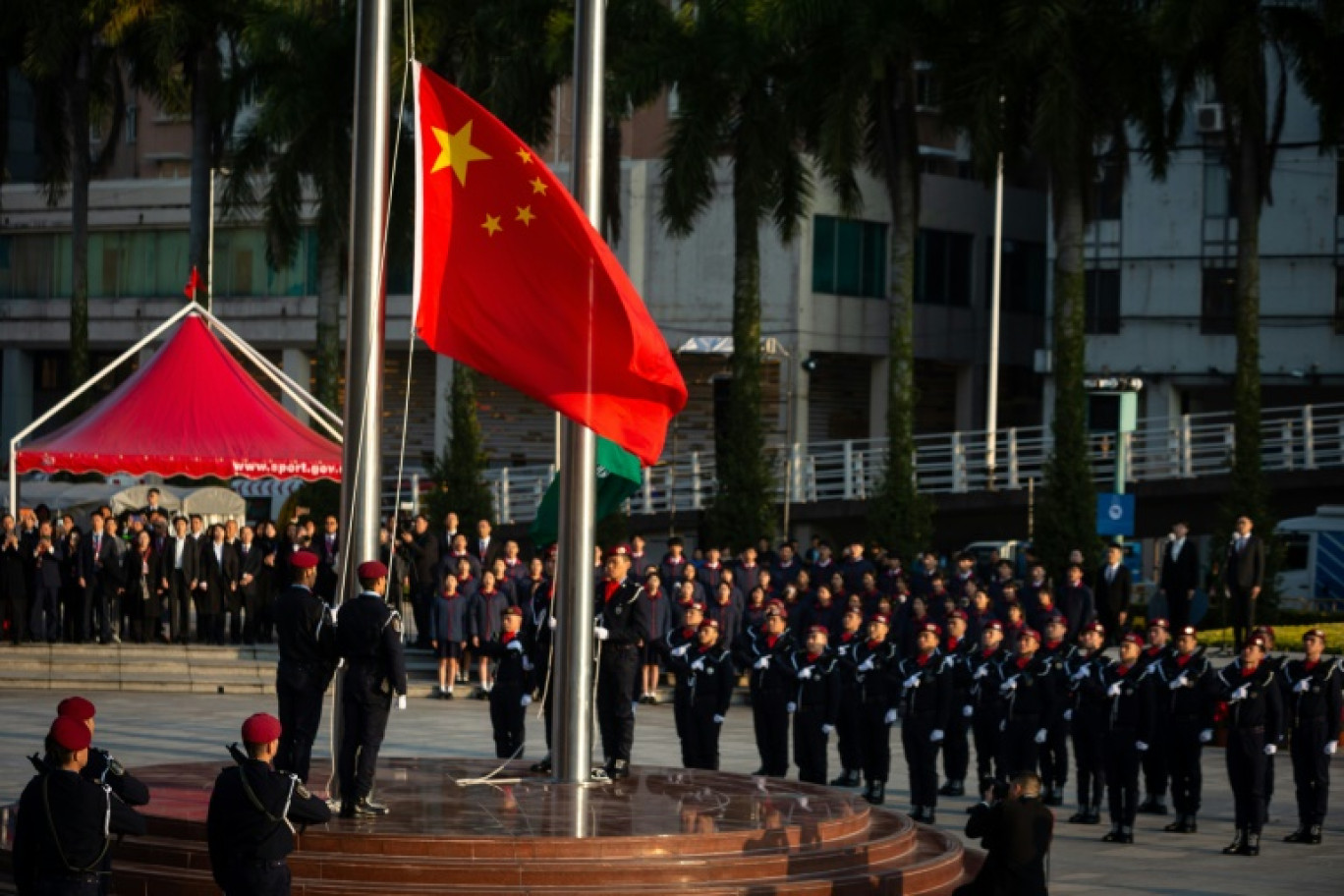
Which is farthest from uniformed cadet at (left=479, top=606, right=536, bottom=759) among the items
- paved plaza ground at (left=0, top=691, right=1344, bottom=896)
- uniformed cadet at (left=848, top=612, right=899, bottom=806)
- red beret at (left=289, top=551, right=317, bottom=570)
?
red beret at (left=289, top=551, right=317, bottom=570)

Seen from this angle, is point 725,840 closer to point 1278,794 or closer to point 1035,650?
point 1035,650

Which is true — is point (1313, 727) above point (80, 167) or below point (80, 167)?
below

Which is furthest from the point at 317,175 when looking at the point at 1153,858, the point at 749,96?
the point at 1153,858

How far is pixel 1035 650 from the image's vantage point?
22391mm

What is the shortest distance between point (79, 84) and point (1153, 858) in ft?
112

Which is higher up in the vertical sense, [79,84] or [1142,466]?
[79,84]

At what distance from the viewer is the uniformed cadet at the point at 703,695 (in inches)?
929

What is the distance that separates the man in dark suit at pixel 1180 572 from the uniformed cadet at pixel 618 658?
13.8 meters

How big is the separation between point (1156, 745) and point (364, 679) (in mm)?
8478

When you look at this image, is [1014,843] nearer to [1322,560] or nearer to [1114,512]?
[1114,512]

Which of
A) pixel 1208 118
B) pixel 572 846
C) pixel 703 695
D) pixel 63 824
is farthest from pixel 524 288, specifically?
pixel 1208 118

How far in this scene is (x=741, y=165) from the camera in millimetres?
40438

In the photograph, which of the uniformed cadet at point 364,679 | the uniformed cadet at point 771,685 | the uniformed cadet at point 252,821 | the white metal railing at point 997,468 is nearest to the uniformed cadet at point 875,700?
the uniformed cadet at point 771,685

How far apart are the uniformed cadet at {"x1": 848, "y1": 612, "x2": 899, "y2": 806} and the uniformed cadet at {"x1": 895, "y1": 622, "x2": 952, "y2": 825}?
0.13 m
